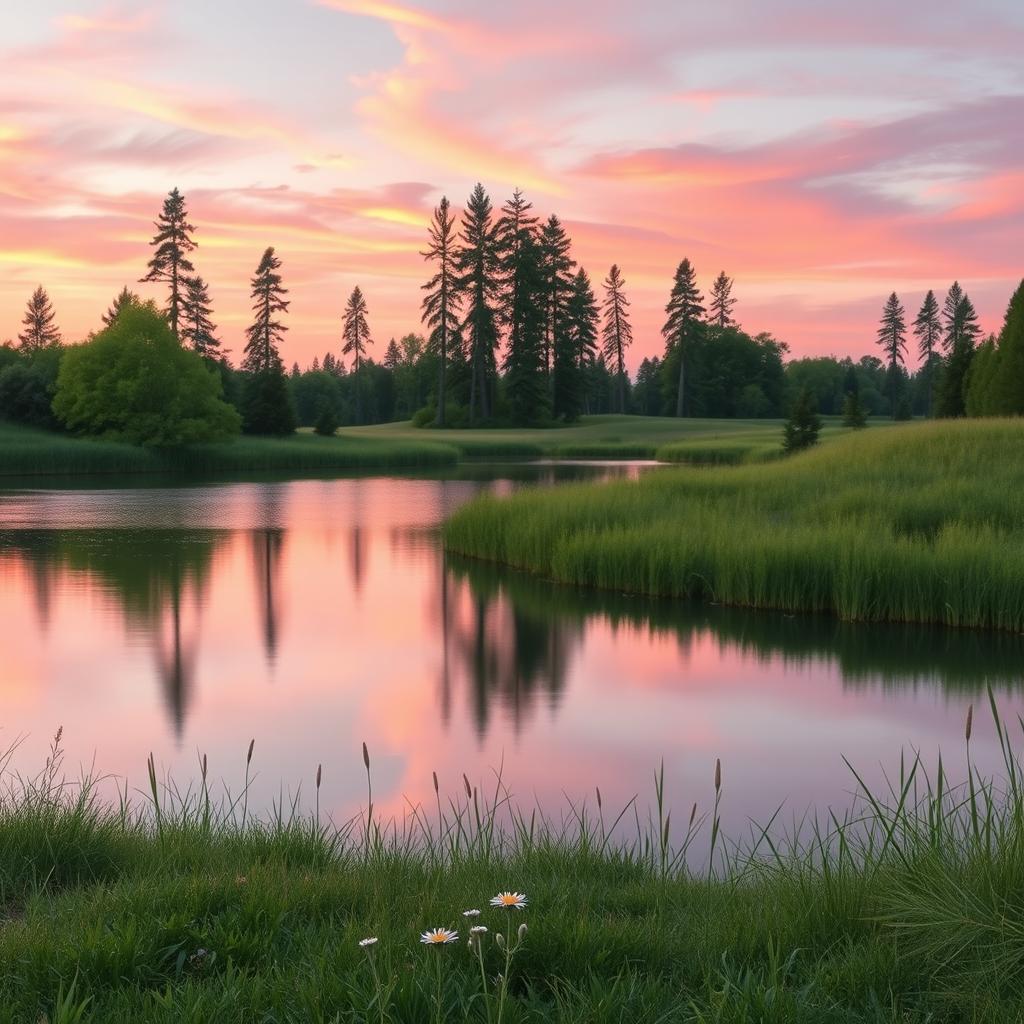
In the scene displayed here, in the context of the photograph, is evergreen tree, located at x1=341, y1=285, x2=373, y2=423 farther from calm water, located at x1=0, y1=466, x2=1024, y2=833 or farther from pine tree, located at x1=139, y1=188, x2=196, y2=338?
calm water, located at x1=0, y1=466, x2=1024, y2=833

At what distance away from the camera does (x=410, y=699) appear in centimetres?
1111

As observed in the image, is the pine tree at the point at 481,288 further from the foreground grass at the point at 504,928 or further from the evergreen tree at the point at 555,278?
the foreground grass at the point at 504,928

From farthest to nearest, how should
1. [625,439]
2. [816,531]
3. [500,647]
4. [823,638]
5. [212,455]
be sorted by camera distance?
[625,439] < [212,455] < [816,531] < [500,647] < [823,638]

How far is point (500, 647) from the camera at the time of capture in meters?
13.7

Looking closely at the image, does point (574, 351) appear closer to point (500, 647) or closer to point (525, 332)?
point (525, 332)

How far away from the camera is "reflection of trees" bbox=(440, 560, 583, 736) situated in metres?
11.1

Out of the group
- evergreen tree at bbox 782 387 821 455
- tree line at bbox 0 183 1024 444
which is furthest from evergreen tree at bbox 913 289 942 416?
evergreen tree at bbox 782 387 821 455

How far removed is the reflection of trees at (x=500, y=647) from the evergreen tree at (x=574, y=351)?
6001 cm

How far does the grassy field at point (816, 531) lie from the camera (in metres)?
13.6

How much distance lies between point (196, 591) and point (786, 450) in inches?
1277

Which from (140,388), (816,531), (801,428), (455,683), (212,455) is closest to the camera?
(455,683)

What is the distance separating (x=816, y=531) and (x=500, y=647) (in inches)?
193

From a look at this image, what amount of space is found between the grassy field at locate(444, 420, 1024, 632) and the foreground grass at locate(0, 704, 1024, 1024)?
9809 millimetres

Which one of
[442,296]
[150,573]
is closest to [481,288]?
[442,296]
